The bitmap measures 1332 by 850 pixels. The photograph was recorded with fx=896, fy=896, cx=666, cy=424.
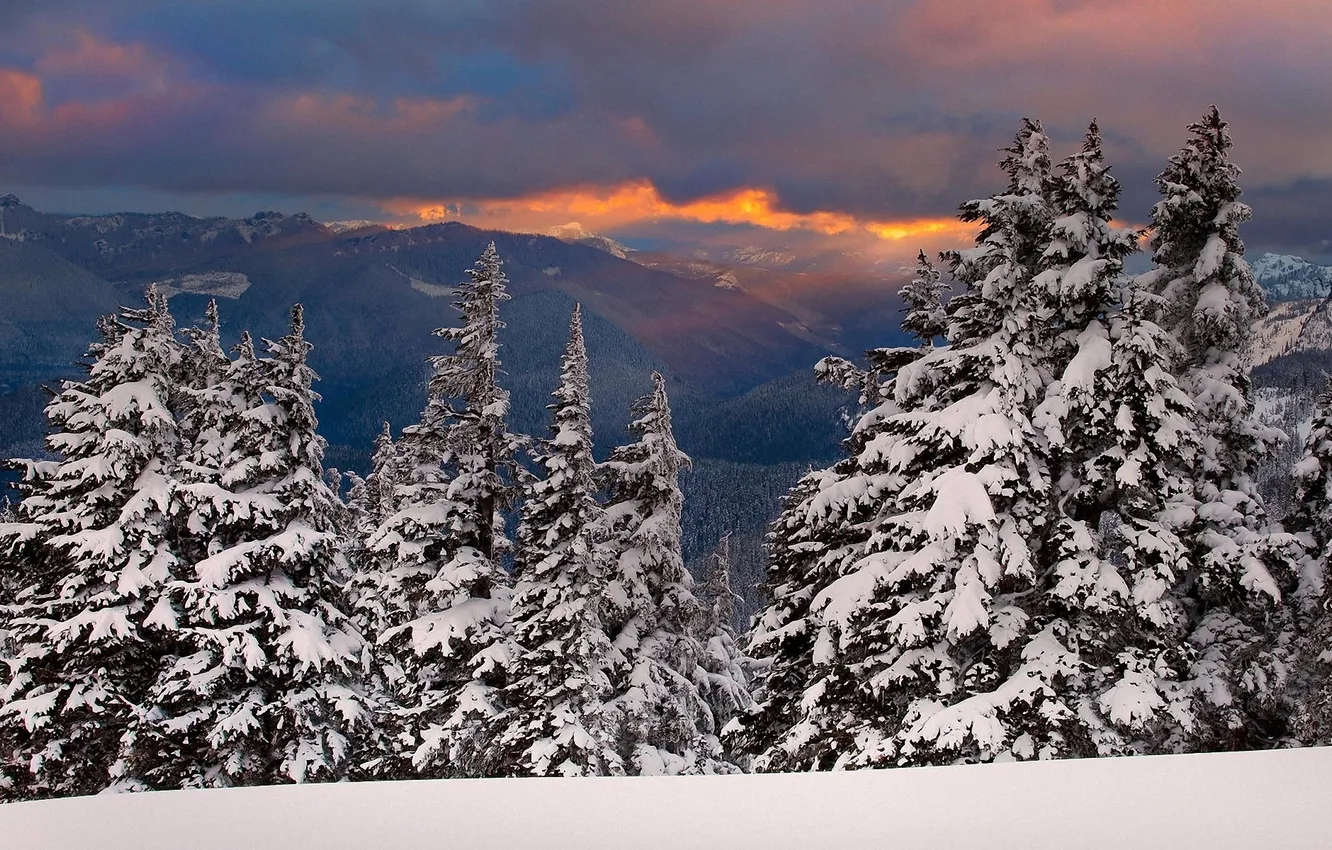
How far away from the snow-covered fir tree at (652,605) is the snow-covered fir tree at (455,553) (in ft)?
7.71

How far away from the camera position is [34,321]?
6825cm

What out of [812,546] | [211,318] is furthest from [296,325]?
[812,546]

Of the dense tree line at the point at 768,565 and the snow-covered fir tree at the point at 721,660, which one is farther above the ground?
the dense tree line at the point at 768,565

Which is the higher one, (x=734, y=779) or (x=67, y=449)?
(x=67, y=449)

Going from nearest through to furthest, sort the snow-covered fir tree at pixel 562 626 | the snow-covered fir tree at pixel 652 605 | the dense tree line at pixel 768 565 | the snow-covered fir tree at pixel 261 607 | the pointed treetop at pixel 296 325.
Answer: the dense tree line at pixel 768 565
the snow-covered fir tree at pixel 261 607
the pointed treetop at pixel 296 325
the snow-covered fir tree at pixel 562 626
the snow-covered fir tree at pixel 652 605

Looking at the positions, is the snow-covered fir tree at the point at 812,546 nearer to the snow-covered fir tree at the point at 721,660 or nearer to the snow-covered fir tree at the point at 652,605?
the snow-covered fir tree at the point at 652,605

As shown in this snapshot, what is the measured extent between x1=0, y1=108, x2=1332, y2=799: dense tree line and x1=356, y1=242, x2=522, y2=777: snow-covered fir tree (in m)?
0.08

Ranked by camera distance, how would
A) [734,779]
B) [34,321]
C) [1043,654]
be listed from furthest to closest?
[34,321] → [1043,654] → [734,779]

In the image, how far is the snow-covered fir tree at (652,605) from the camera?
1778 cm

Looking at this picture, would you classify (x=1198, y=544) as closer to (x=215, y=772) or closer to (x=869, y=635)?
(x=869, y=635)

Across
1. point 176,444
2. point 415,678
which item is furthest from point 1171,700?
point 176,444

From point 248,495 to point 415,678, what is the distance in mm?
5346

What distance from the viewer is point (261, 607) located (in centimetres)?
1450

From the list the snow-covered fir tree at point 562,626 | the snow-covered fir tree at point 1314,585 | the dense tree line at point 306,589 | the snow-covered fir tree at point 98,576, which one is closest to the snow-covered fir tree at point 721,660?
the dense tree line at point 306,589
